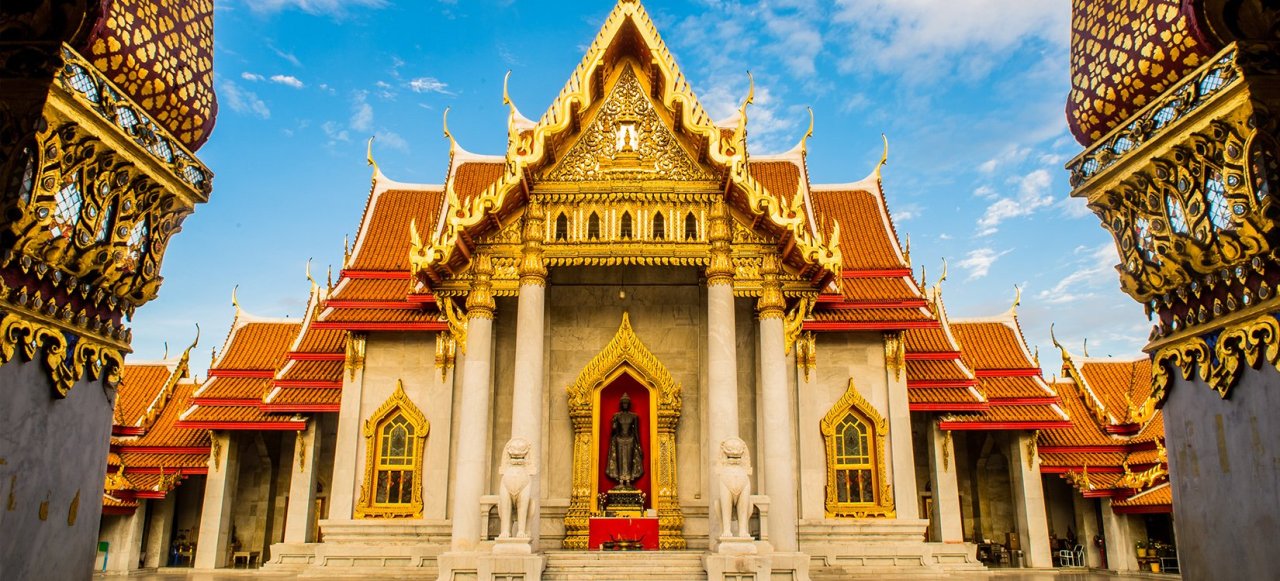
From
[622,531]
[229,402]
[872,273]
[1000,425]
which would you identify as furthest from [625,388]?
[229,402]

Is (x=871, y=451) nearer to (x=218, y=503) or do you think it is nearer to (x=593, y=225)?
(x=593, y=225)

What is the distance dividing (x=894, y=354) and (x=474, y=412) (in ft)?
28.3

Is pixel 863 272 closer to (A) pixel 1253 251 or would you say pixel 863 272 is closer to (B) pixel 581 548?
(B) pixel 581 548

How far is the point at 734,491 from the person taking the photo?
34.8ft

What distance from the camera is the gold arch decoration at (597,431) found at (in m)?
13.2

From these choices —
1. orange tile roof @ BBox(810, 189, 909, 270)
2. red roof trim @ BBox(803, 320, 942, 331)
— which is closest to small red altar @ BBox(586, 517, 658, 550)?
red roof trim @ BBox(803, 320, 942, 331)

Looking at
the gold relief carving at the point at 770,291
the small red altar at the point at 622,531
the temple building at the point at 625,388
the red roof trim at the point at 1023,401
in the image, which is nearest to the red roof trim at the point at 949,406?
the temple building at the point at 625,388

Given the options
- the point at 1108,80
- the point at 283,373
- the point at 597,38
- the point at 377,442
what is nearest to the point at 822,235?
the point at 597,38

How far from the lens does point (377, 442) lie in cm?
1603

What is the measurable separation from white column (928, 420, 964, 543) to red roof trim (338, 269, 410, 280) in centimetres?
1257

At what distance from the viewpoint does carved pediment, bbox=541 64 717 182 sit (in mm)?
12711

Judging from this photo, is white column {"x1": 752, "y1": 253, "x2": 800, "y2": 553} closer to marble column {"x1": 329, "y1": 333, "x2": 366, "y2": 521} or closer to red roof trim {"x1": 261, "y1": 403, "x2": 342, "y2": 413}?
marble column {"x1": 329, "y1": 333, "x2": 366, "y2": 521}

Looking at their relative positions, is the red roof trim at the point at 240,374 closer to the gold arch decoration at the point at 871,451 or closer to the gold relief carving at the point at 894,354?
the gold arch decoration at the point at 871,451

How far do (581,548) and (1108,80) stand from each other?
10184 mm
